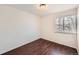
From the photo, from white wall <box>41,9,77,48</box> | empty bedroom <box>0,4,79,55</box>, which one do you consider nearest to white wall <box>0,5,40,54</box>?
empty bedroom <box>0,4,79,55</box>

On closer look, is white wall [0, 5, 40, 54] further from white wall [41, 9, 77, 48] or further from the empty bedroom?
white wall [41, 9, 77, 48]

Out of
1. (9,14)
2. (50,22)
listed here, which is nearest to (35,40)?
(50,22)

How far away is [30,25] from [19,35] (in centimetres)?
39

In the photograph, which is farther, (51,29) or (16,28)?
(16,28)

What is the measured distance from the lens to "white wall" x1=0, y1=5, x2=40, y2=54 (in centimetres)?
145

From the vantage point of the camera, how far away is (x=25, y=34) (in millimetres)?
1575

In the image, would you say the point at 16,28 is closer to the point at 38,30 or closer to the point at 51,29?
the point at 38,30

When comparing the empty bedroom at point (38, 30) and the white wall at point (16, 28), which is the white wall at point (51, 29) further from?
the white wall at point (16, 28)

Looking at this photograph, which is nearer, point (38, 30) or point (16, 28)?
point (38, 30)

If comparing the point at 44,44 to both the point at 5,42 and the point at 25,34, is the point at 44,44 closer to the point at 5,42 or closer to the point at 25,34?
the point at 25,34

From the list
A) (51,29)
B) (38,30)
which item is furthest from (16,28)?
(51,29)

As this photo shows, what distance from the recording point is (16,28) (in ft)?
5.15
